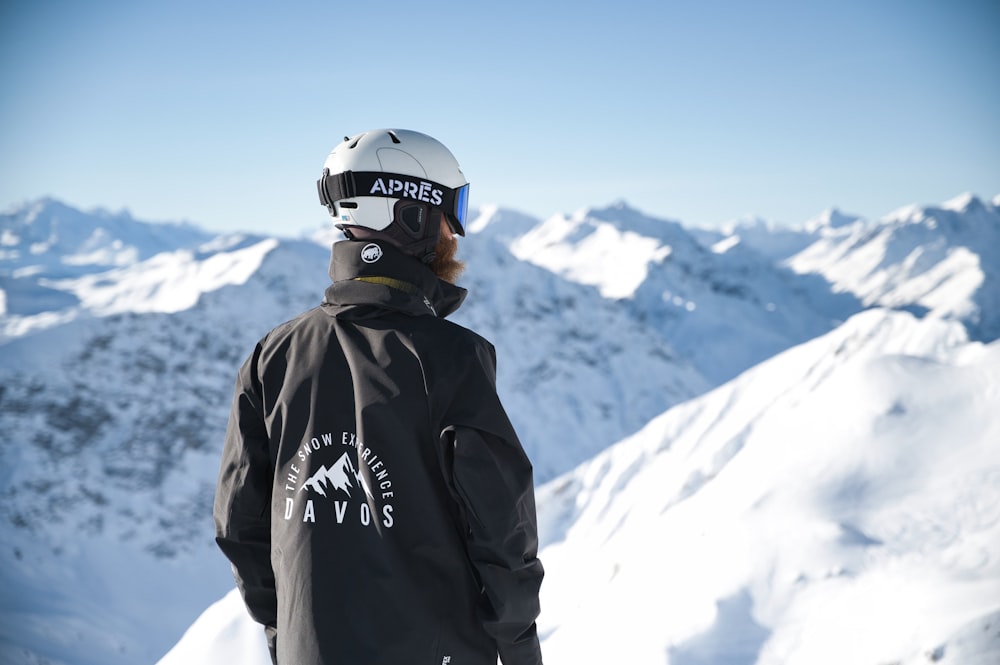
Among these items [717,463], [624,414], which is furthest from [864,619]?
[624,414]

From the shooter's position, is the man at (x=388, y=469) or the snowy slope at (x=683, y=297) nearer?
the man at (x=388, y=469)

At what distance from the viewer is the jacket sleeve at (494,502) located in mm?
2135

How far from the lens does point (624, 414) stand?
79.9m

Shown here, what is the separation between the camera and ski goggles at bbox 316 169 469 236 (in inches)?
99.4

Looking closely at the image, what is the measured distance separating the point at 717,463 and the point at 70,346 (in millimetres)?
45571

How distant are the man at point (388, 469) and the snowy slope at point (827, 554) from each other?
267 cm

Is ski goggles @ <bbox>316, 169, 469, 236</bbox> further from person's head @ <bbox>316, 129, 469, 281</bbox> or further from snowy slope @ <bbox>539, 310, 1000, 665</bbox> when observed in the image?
snowy slope @ <bbox>539, 310, 1000, 665</bbox>

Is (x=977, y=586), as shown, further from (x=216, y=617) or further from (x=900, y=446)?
(x=216, y=617)

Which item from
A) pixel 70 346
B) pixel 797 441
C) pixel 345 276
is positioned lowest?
pixel 797 441

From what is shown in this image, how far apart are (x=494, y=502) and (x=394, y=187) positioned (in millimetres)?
1130

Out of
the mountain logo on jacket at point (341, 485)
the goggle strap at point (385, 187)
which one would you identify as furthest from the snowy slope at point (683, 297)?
the mountain logo on jacket at point (341, 485)

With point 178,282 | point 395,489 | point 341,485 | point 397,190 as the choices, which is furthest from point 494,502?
point 178,282

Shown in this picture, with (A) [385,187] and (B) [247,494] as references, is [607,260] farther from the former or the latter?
(B) [247,494]

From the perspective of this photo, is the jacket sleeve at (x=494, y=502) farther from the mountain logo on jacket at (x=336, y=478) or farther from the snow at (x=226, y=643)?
the snow at (x=226, y=643)
